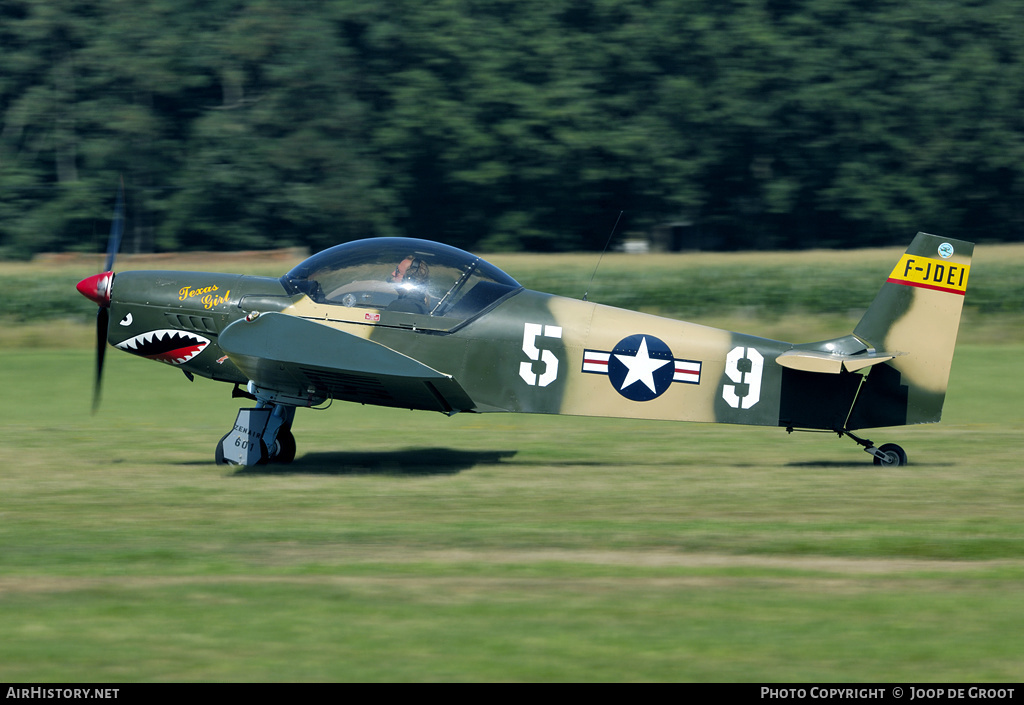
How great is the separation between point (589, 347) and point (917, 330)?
297 centimetres

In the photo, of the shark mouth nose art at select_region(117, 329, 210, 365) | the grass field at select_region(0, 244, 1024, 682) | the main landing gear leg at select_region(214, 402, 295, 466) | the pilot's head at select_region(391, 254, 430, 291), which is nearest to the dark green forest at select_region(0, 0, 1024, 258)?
the grass field at select_region(0, 244, 1024, 682)

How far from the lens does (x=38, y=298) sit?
89.0ft

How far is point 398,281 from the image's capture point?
9.91 m

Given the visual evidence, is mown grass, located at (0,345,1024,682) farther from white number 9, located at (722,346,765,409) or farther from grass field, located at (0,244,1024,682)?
white number 9, located at (722,346,765,409)

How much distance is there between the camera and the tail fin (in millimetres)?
9867

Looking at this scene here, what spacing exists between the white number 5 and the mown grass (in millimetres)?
916

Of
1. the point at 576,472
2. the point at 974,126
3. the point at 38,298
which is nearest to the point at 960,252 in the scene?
the point at 576,472

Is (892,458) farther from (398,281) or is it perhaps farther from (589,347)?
(398,281)

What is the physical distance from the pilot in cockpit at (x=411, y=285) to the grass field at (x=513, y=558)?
156 cm

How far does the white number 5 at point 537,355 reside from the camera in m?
9.91

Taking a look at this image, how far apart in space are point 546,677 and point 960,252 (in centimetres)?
663

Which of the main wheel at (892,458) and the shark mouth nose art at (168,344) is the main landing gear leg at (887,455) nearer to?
the main wheel at (892,458)

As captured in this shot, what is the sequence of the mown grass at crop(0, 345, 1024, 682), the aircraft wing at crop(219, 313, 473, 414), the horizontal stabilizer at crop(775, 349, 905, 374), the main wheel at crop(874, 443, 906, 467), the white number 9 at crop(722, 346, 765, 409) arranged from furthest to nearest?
the main wheel at crop(874, 443, 906, 467)
the white number 9 at crop(722, 346, 765, 409)
the horizontal stabilizer at crop(775, 349, 905, 374)
the aircraft wing at crop(219, 313, 473, 414)
the mown grass at crop(0, 345, 1024, 682)

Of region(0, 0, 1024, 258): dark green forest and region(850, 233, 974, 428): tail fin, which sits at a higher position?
region(0, 0, 1024, 258): dark green forest
